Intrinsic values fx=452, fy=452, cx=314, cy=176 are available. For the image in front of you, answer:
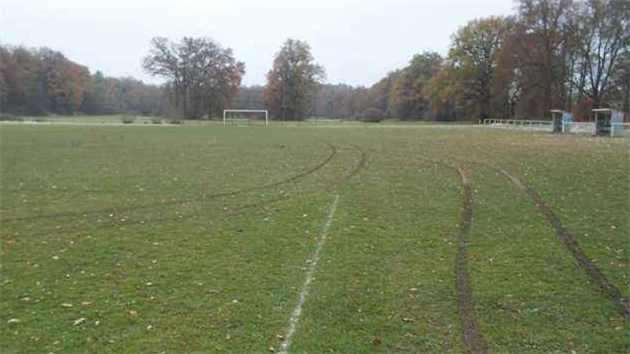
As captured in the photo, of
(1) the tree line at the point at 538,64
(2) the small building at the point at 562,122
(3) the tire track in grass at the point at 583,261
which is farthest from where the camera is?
(1) the tree line at the point at 538,64

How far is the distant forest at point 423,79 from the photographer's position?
53.7 meters

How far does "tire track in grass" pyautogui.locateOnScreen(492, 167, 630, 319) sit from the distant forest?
173 feet

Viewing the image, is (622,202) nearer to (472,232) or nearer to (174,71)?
(472,232)

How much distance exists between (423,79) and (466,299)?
88.2 meters

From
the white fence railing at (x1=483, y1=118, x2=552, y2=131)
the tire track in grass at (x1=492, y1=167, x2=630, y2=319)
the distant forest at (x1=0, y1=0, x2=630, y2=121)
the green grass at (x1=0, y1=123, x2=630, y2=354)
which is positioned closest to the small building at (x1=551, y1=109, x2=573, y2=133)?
the white fence railing at (x1=483, y1=118, x2=552, y2=131)

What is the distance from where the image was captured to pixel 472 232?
7.67 metres

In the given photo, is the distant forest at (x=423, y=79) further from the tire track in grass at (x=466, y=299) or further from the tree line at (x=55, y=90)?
the tire track in grass at (x=466, y=299)

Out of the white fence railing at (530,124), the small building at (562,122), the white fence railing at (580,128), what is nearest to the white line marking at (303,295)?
the white fence railing at (580,128)

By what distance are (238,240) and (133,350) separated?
11.1 feet

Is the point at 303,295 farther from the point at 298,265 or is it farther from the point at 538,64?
the point at 538,64

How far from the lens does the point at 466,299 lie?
5008 millimetres

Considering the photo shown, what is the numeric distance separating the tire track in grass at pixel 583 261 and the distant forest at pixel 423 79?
173 ft

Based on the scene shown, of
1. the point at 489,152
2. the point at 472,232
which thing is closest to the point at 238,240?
the point at 472,232

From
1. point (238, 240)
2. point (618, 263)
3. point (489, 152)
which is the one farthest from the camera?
point (489, 152)
